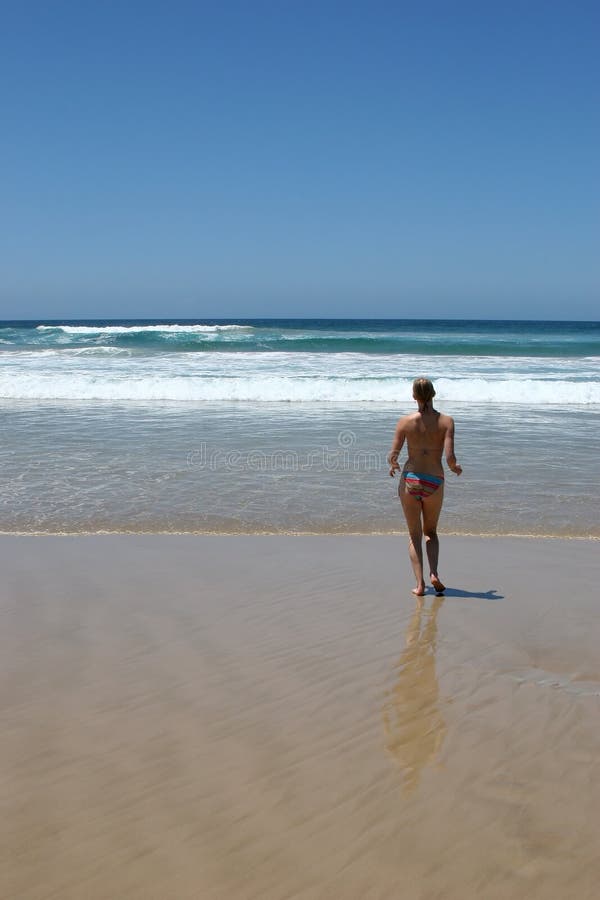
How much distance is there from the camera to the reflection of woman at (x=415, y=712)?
2.93 metres

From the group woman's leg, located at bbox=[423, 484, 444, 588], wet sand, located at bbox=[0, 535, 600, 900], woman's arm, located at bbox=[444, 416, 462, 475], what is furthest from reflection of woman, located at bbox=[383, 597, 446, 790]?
woman's arm, located at bbox=[444, 416, 462, 475]

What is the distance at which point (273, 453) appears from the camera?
10164mm

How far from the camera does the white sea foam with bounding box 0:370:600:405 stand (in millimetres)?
17266

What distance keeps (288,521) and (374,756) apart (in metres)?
4.13

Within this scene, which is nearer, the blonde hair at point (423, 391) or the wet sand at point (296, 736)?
the wet sand at point (296, 736)

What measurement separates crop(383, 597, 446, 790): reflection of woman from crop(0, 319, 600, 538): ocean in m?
2.77

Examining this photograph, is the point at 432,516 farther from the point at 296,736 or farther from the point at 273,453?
the point at 273,453

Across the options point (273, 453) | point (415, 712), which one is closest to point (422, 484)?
point (415, 712)

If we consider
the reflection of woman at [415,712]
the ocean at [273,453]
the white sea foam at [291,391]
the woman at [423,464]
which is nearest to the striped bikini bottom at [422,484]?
the woman at [423,464]

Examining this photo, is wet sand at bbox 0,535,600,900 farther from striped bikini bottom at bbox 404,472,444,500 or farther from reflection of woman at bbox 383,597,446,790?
striped bikini bottom at bbox 404,472,444,500

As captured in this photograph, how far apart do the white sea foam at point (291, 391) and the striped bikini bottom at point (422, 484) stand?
38.7ft

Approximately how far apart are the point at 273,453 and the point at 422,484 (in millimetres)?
5140

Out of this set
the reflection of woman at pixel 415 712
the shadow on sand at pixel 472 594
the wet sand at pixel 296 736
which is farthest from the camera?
the shadow on sand at pixel 472 594

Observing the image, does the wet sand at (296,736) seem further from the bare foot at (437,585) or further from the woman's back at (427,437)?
the woman's back at (427,437)
